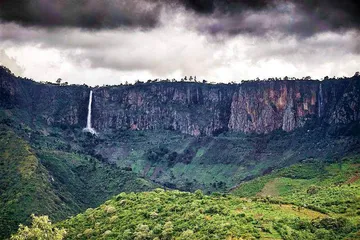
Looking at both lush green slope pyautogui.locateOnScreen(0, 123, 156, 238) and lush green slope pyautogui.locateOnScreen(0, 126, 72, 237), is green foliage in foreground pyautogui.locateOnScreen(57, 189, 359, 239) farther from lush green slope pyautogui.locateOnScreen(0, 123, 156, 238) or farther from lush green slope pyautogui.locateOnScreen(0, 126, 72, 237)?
lush green slope pyautogui.locateOnScreen(0, 126, 72, 237)

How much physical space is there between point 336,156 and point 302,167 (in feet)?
60.6

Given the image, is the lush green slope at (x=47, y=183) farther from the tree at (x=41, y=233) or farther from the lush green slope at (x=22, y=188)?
the tree at (x=41, y=233)

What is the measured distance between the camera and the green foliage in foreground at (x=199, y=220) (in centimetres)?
6209

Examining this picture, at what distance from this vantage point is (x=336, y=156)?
182 metres

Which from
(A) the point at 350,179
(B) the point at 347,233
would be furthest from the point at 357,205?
(A) the point at 350,179

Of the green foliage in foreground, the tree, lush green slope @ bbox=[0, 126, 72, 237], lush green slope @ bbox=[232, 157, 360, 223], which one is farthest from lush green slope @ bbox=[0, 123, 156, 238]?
the green foliage in foreground

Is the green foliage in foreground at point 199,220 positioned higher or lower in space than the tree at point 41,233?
higher

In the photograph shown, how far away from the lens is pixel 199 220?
65750 mm

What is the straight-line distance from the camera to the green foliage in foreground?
62.1 meters

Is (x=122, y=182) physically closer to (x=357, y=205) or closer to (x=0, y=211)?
(x=0, y=211)

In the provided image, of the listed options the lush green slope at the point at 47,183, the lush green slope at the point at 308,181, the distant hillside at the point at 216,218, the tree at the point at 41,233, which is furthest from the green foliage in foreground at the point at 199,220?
the lush green slope at the point at 47,183

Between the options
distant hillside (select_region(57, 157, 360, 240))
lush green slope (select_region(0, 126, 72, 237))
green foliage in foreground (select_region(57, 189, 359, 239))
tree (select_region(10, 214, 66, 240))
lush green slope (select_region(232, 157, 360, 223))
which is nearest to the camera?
green foliage in foreground (select_region(57, 189, 359, 239))

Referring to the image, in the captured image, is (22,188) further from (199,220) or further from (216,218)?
(216,218)

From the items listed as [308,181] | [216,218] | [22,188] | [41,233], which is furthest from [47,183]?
[216,218]
